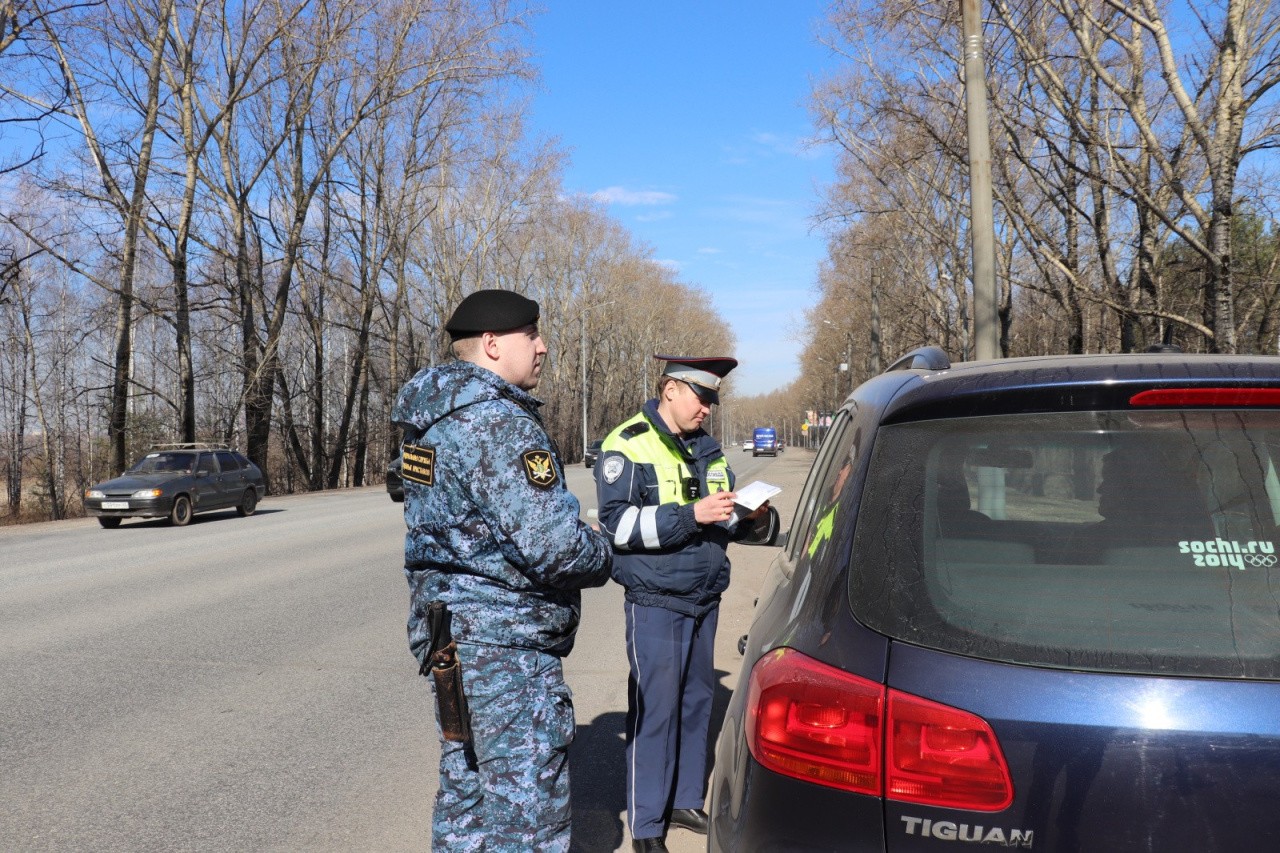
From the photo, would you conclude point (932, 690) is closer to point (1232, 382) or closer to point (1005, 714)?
point (1005, 714)

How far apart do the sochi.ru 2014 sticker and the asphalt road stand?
106 inches

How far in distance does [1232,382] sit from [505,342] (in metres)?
1.73

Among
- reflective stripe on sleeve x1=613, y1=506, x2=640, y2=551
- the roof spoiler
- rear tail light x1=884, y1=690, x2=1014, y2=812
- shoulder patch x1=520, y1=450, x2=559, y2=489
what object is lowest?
rear tail light x1=884, y1=690, x2=1014, y2=812

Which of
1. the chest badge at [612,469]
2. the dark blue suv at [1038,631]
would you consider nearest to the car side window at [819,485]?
the dark blue suv at [1038,631]

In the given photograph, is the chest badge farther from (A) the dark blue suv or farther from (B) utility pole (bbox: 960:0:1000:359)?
(B) utility pole (bbox: 960:0:1000:359)

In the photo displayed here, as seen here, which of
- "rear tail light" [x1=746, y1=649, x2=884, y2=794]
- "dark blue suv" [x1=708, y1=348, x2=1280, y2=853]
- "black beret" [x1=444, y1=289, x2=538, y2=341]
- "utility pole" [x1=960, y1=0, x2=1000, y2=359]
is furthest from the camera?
"utility pole" [x1=960, y1=0, x2=1000, y2=359]

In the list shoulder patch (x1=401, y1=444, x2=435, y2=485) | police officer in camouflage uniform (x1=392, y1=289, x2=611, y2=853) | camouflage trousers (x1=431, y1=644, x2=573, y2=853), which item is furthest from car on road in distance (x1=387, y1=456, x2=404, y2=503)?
camouflage trousers (x1=431, y1=644, x2=573, y2=853)

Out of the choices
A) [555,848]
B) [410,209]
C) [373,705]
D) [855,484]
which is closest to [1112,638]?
[855,484]

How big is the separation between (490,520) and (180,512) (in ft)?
60.9

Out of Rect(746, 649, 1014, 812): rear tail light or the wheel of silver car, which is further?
the wheel of silver car

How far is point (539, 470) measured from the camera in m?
2.64

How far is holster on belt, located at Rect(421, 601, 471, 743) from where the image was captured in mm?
2611

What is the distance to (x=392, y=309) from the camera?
44.0 m

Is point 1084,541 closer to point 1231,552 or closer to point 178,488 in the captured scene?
point 1231,552
